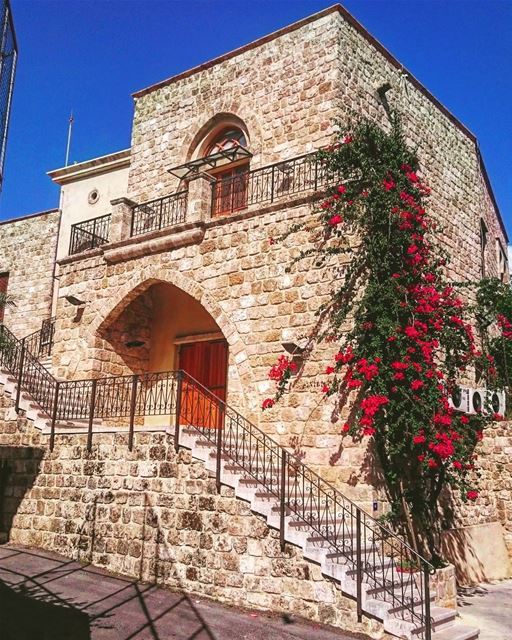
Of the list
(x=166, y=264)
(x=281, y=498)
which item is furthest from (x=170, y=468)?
(x=166, y=264)

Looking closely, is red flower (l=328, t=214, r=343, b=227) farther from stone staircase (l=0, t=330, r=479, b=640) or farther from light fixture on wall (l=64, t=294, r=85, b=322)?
light fixture on wall (l=64, t=294, r=85, b=322)

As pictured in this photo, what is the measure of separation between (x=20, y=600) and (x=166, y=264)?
6339 mm

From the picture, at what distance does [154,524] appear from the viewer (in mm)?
8172

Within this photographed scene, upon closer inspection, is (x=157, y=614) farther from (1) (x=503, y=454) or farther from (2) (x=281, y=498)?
(1) (x=503, y=454)

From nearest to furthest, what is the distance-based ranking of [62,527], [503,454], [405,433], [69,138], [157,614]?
1. [157,614]
2. [405,433]
3. [62,527]
4. [503,454]
5. [69,138]

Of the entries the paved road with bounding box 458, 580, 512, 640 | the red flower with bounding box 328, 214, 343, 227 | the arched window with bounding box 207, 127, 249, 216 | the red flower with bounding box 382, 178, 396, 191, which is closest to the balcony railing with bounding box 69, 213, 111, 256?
the arched window with bounding box 207, 127, 249, 216

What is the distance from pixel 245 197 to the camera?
1175cm

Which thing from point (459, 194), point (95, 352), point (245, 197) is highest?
point (459, 194)

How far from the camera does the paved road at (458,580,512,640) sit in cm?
695

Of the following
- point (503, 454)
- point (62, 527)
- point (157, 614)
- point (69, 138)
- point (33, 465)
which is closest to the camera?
point (157, 614)

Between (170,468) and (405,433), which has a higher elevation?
(405,433)

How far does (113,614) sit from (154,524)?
5.38ft

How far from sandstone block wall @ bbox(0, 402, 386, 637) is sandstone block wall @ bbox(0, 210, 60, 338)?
721 centimetres

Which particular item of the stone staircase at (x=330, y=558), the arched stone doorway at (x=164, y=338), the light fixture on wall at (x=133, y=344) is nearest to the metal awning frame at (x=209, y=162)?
the arched stone doorway at (x=164, y=338)
